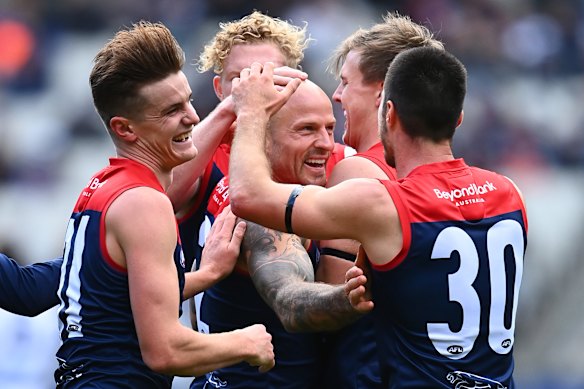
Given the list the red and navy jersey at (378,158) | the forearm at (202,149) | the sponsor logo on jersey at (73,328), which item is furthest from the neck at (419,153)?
the sponsor logo on jersey at (73,328)

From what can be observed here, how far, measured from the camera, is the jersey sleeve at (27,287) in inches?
221

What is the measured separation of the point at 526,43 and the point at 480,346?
12073mm

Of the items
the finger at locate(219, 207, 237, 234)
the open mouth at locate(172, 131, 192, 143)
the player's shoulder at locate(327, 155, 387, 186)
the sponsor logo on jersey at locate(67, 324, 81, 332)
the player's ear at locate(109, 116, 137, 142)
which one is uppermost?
the player's ear at locate(109, 116, 137, 142)

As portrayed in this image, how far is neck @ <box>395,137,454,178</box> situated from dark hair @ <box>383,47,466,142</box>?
0.03 meters

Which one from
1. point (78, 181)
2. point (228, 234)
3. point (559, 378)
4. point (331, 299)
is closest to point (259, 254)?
point (228, 234)

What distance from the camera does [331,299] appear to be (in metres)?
5.23

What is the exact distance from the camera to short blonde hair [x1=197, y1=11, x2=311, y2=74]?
699 centimetres

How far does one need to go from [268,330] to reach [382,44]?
185 centimetres

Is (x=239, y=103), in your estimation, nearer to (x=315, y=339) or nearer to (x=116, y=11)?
(x=315, y=339)

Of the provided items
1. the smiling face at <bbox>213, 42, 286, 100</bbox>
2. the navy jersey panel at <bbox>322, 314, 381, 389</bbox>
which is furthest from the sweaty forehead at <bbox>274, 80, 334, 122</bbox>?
the navy jersey panel at <bbox>322, 314, 381, 389</bbox>

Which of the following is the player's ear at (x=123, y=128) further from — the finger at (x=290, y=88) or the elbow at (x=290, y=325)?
the elbow at (x=290, y=325)

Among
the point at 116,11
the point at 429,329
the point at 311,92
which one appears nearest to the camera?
the point at 429,329

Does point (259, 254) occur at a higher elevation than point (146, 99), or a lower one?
lower

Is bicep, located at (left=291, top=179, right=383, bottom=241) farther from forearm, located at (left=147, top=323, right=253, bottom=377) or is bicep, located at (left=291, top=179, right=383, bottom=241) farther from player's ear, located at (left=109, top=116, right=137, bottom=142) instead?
player's ear, located at (left=109, top=116, right=137, bottom=142)
